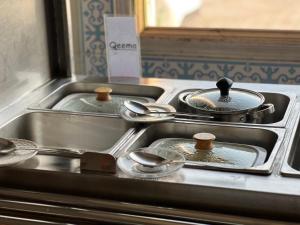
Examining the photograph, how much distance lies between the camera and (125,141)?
116cm

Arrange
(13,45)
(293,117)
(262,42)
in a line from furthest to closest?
(262,42)
(13,45)
(293,117)

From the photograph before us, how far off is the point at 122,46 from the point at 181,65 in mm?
821

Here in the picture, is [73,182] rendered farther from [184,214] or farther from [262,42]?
[262,42]

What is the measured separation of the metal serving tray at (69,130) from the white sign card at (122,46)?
30 centimetres

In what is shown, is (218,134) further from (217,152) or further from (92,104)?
(92,104)

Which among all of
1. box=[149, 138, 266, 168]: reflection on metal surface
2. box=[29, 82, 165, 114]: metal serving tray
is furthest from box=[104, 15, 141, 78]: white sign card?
box=[149, 138, 266, 168]: reflection on metal surface

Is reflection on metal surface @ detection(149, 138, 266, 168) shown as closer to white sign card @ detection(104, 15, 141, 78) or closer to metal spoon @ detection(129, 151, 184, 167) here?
metal spoon @ detection(129, 151, 184, 167)

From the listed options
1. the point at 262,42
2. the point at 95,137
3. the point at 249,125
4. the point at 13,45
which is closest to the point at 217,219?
the point at 249,125

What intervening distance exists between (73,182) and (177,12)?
1.50 metres

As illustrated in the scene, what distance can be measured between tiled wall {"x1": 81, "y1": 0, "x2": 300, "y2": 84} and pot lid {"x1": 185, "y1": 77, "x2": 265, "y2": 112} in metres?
0.89

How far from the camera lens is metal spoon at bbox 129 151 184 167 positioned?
1.04 m

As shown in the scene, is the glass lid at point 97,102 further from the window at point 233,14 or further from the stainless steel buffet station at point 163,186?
the window at point 233,14

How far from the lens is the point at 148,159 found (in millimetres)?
1053

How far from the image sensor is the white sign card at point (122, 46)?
154 centimetres
